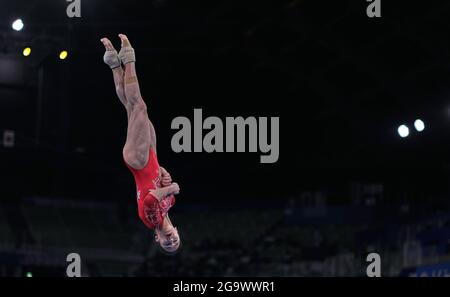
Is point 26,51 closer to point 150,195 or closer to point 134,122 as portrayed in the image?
point 134,122

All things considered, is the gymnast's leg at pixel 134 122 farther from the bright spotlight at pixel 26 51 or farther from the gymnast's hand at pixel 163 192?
the bright spotlight at pixel 26 51

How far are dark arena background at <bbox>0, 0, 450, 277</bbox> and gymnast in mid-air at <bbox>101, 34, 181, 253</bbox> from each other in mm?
2568

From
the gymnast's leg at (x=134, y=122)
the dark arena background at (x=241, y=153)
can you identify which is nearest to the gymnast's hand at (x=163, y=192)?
the gymnast's leg at (x=134, y=122)

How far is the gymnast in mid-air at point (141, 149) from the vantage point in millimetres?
10031

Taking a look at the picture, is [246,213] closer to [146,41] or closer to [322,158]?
[322,158]

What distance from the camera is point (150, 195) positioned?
10164 mm

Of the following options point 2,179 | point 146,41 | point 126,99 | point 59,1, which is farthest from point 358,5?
point 2,179

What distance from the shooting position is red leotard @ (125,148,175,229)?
33.4ft

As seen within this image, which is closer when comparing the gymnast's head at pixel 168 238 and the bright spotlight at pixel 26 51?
the gymnast's head at pixel 168 238

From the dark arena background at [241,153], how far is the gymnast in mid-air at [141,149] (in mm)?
2568

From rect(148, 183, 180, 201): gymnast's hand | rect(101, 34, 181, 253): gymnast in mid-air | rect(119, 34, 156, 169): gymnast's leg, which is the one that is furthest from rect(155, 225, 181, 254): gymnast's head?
rect(119, 34, 156, 169): gymnast's leg

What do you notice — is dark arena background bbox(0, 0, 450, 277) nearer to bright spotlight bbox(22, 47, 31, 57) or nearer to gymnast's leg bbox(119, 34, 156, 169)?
bright spotlight bbox(22, 47, 31, 57)
